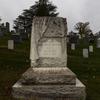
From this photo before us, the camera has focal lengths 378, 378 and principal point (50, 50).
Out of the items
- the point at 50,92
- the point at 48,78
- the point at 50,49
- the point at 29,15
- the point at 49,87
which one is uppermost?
the point at 29,15

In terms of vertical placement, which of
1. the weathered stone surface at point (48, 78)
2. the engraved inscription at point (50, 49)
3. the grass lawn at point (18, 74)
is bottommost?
the grass lawn at point (18, 74)

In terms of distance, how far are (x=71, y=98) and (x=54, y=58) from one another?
1.34m

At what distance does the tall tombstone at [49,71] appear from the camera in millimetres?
8906

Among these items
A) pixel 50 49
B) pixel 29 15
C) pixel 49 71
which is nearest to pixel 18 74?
pixel 50 49

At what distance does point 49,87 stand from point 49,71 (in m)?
0.64

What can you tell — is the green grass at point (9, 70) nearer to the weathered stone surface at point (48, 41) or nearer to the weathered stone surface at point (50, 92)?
the weathered stone surface at point (50, 92)

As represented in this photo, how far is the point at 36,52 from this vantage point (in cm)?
975

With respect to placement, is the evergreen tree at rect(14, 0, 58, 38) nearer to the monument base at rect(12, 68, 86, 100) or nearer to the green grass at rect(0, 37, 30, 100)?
the green grass at rect(0, 37, 30, 100)

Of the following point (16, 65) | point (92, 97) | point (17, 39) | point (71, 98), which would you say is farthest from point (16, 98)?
point (17, 39)

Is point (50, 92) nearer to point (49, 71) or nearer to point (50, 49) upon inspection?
point (49, 71)

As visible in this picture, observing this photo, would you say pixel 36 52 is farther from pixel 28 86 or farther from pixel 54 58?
pixel 28 86

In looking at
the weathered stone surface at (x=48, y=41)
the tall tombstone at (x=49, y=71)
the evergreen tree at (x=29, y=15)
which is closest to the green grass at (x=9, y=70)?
the tall tombstone at (x=49, y=71)

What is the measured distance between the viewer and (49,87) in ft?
29.3

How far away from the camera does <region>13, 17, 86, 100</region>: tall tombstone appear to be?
29.2ft
